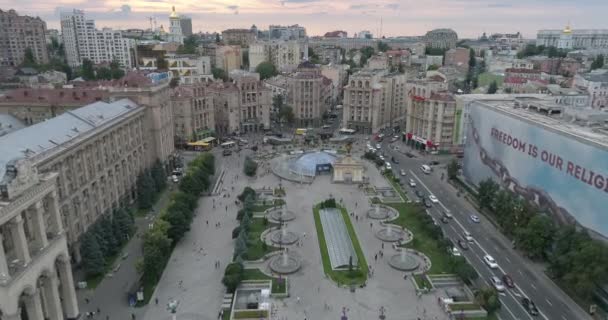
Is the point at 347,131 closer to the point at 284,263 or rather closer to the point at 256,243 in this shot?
the point at 256,243

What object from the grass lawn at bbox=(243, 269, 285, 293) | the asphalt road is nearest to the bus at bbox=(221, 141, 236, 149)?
the asphalt road

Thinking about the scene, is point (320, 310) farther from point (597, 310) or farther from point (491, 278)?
point (597, 310)

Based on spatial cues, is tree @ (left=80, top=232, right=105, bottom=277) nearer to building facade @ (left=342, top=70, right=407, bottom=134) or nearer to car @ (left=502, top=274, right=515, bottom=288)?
car @ (left=502, top=274, right=515, bottom=288)

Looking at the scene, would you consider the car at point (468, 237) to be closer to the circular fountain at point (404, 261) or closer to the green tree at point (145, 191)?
the circular fountain at point (404, 261)

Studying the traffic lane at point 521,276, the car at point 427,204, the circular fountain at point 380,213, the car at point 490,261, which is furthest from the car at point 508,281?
the car at point 427,204

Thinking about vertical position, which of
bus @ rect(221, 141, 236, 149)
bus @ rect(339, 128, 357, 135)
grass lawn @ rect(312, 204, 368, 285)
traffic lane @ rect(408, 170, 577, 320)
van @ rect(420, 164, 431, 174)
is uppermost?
bus @ rect(339, 128, 357, 135)
